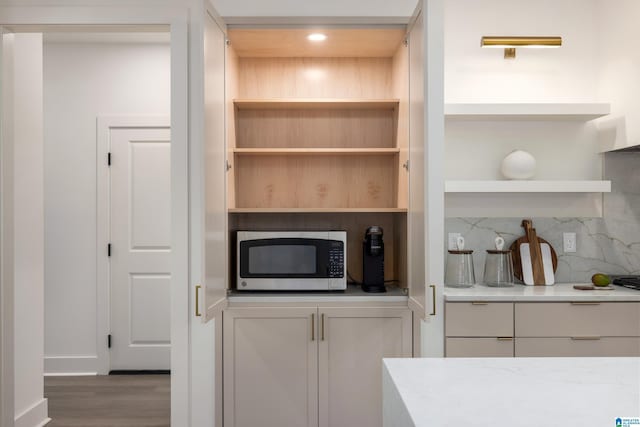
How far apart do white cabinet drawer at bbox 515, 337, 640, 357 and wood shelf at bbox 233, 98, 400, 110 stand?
1460 millimetres

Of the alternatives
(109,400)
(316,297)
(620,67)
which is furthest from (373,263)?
(109,400)

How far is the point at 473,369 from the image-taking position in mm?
1256

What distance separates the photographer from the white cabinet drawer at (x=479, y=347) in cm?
252

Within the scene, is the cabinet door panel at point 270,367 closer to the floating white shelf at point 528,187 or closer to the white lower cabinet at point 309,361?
the white lower cabinet at point 309,361

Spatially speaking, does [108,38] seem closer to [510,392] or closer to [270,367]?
[270,367]

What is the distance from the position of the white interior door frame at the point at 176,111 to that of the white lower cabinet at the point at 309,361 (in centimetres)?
23

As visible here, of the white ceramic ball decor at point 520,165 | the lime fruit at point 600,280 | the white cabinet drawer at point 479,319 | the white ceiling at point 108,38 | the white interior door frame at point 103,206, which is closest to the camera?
the white cabinet drawer at point 479,319

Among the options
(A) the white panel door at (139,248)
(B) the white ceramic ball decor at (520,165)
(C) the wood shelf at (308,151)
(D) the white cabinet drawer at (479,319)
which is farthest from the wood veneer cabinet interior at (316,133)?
(A) the white panel door at (139,248)

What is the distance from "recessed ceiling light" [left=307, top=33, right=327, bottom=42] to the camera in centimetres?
282

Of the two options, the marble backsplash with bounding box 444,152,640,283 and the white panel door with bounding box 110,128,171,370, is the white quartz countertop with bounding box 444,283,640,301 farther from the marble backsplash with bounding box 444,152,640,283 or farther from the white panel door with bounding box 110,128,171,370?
the white panel door with bounding box 110,128,171,370

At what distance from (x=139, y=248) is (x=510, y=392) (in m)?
3.56

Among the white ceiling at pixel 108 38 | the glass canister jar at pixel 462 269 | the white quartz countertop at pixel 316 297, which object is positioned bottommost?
the white quartz countertop at pixel 316 297

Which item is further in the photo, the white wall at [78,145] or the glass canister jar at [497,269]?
the white wall at [78,145]

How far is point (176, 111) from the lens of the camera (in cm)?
254
